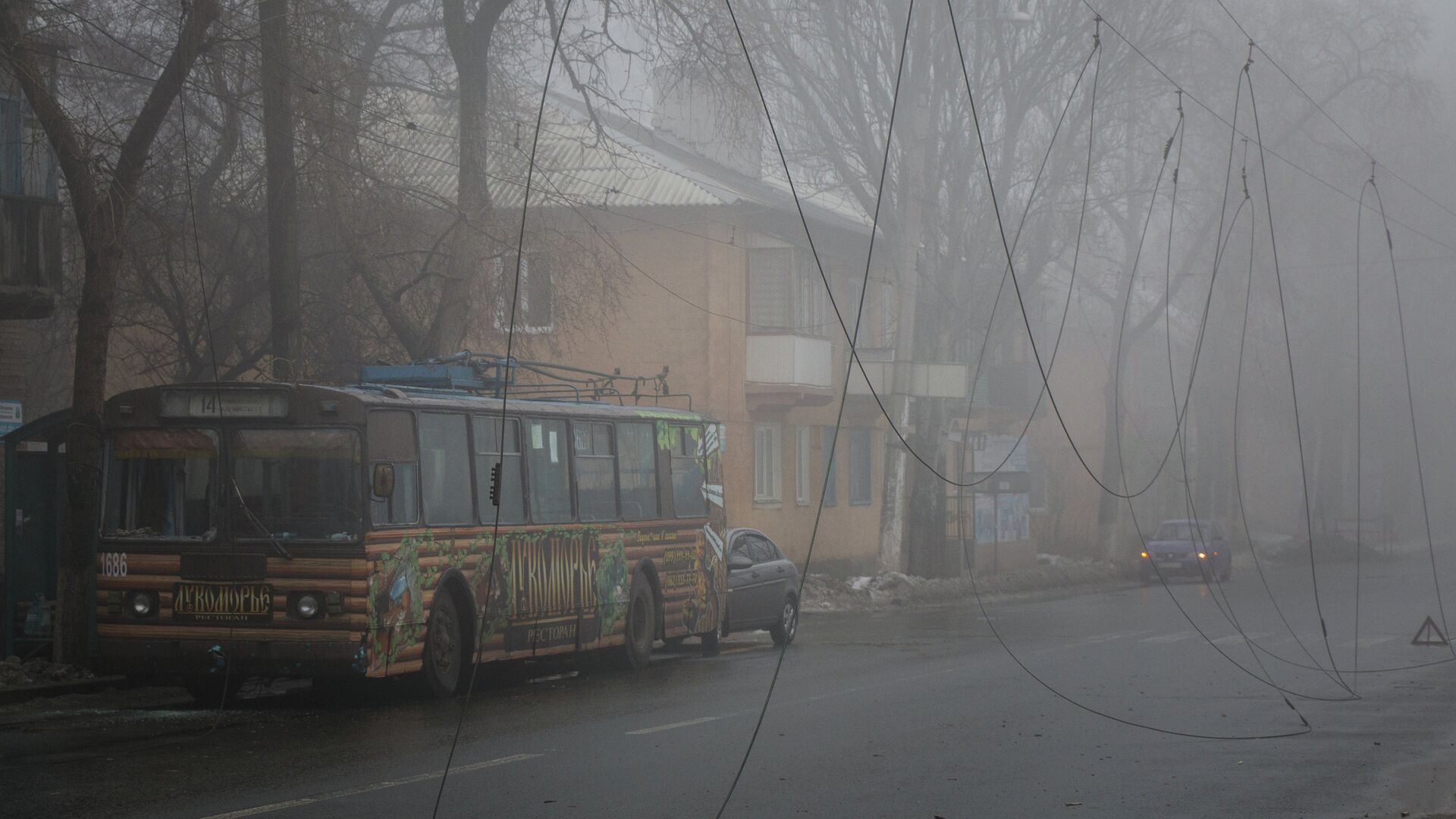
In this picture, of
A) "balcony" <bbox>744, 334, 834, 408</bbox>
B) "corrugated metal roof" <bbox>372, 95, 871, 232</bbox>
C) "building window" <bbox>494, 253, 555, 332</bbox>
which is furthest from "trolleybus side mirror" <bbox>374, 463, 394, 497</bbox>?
"balcony" <bbox>744, 334, 834, 408</bbox>

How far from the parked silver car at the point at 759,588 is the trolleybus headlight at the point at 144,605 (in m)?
7.77

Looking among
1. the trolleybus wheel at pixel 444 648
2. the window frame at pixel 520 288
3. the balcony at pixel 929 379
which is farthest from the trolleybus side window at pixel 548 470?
the balcony at pixel 929 379

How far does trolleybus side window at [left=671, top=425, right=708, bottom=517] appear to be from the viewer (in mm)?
18766

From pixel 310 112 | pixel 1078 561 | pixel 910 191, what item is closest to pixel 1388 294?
pixel 1078 561

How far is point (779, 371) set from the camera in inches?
1368

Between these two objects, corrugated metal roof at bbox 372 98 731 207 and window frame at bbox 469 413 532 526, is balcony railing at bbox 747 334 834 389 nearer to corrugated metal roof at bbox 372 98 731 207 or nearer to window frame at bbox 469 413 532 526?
corrugated metal roof at bbox 372 98 731 207

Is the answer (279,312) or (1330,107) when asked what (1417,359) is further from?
(279,312)

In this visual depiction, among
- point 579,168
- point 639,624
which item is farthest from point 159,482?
point 579,168

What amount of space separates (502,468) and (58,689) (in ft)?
14.1

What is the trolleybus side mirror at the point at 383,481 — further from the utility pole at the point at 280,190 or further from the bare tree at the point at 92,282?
the utility pole at the point at 280,190

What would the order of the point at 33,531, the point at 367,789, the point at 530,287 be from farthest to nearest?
1. the point at 530,287
2. the point at 33,531
3. the point at 367,789

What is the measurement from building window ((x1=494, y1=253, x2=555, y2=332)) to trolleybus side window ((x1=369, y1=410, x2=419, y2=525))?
7616mm

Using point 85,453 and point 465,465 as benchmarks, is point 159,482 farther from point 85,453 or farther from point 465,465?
point 465,465

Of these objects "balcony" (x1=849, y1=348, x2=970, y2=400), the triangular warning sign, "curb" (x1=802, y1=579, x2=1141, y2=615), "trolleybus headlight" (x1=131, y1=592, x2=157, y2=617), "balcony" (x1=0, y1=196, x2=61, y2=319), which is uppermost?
"balcony" (x1=0, y1=196, x2=61, y2=319)
